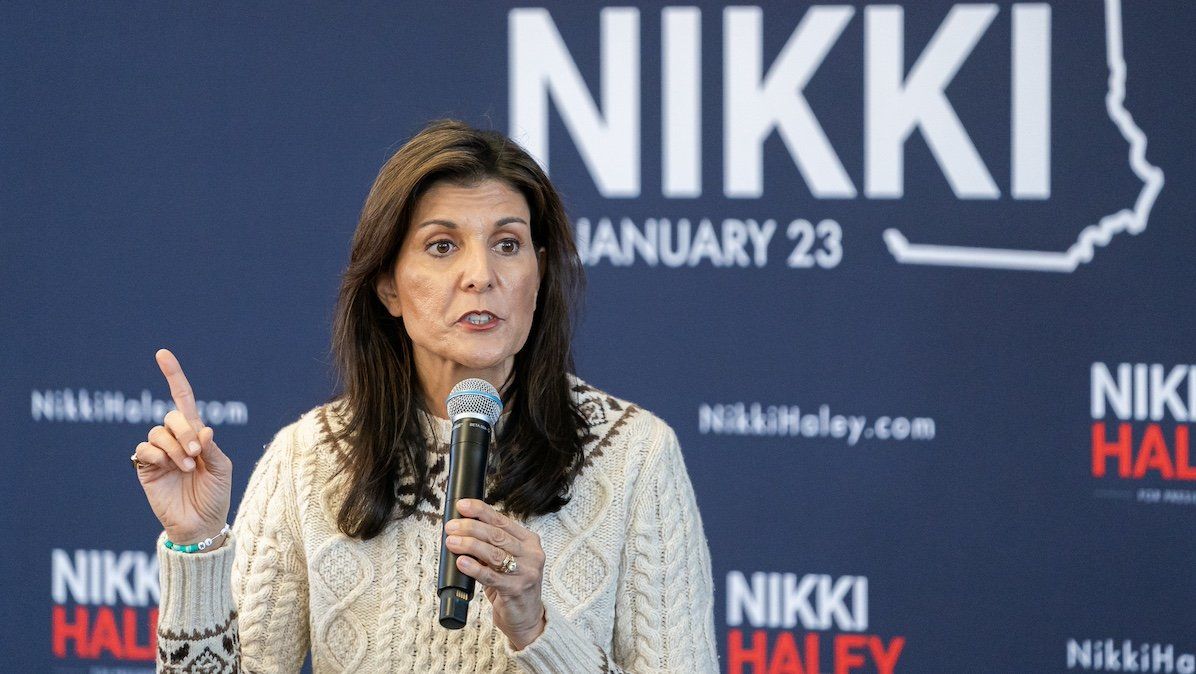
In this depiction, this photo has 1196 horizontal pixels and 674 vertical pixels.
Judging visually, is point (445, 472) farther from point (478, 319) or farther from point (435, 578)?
point (478, 319)

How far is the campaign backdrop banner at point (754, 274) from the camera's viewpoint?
3.13 metres

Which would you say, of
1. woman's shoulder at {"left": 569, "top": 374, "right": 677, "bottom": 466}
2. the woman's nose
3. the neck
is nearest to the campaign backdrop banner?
woman's shoulder at {"left": 569, "top": 374, "right": 677, "bottom": 466}

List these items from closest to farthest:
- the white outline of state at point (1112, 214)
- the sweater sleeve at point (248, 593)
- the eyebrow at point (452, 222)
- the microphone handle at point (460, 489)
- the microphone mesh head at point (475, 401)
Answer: the microphone handle at point (460, 489) → the microphone mesh head at point (475, 401) → the sweater sleeve at point (248, 593) → the eyebrow at point (452, 222) → the white outline of state at point (1112, 214)

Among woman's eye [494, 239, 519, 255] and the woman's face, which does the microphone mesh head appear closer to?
the woman's face

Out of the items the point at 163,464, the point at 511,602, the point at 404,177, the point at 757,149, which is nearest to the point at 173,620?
the point at 163,464

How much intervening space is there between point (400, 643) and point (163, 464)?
1.46 feet

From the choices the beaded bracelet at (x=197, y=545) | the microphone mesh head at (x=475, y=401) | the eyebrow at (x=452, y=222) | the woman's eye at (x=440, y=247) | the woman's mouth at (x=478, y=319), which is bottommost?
the beaded bracelet at (x=197, y=545)

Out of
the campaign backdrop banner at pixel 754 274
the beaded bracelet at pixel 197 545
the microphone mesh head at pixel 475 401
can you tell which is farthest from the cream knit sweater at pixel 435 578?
the campaign backdrop banner at pixel 754 274

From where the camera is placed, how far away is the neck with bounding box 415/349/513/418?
1.97 meters

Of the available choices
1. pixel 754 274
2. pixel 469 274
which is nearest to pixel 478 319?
pixel 469 274

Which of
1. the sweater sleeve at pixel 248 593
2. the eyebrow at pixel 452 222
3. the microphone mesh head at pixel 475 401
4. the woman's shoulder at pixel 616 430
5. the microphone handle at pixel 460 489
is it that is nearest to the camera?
the microphone handle at pixel 460 489

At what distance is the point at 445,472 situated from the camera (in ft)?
6.62

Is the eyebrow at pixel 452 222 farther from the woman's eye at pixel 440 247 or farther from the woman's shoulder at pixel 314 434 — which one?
the woman's shoulder at pixel 314 434

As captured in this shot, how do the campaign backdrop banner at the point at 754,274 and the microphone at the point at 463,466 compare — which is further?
the campaign backdrop banner at the point at 754,274
